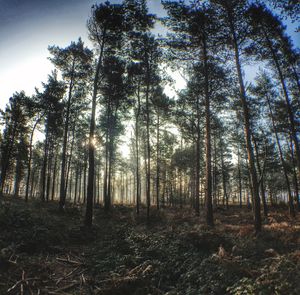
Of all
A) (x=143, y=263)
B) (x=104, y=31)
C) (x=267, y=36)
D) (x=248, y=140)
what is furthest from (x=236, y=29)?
(x=143, y=263)

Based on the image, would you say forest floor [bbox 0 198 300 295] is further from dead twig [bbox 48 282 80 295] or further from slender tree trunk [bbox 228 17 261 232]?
slender tree trunk [bbox 228 17 261 232]

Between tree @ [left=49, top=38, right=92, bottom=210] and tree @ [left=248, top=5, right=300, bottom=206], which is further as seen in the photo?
tree @ [left=49, top=38, right=92, bottom=210]

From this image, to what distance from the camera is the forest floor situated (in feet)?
14.3

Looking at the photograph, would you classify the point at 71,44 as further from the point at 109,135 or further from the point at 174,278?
the point at 174,278

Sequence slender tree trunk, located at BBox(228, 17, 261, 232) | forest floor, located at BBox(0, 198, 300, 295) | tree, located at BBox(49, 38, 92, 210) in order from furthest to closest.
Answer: tree, located at BBox(49, 38, 92, 210) < slender tree trunk, located at BBox(228, 17, 261, 232) < forest floor, located at BBox(0, 198, 300, 295)

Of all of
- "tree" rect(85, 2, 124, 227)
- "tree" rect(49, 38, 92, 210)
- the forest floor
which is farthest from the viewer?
"tree" rect(49, 38, 92, 210)

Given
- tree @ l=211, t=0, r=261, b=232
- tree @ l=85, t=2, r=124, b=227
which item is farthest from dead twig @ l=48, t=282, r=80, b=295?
tree @ l=211, t=0, r=261, b=232

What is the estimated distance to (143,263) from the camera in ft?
18.8

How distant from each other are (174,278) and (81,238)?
18.7 ft

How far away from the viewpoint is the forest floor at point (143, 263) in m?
4.37

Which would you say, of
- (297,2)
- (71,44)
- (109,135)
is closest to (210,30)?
(297,2)

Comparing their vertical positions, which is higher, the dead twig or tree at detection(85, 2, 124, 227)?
tree at detection(85, 2, 124, 227)

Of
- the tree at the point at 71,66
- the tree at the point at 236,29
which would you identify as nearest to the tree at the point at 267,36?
the tree at the point at 236,29

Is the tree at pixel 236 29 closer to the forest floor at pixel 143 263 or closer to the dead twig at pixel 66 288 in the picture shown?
the forest floor at pixel 143 263
